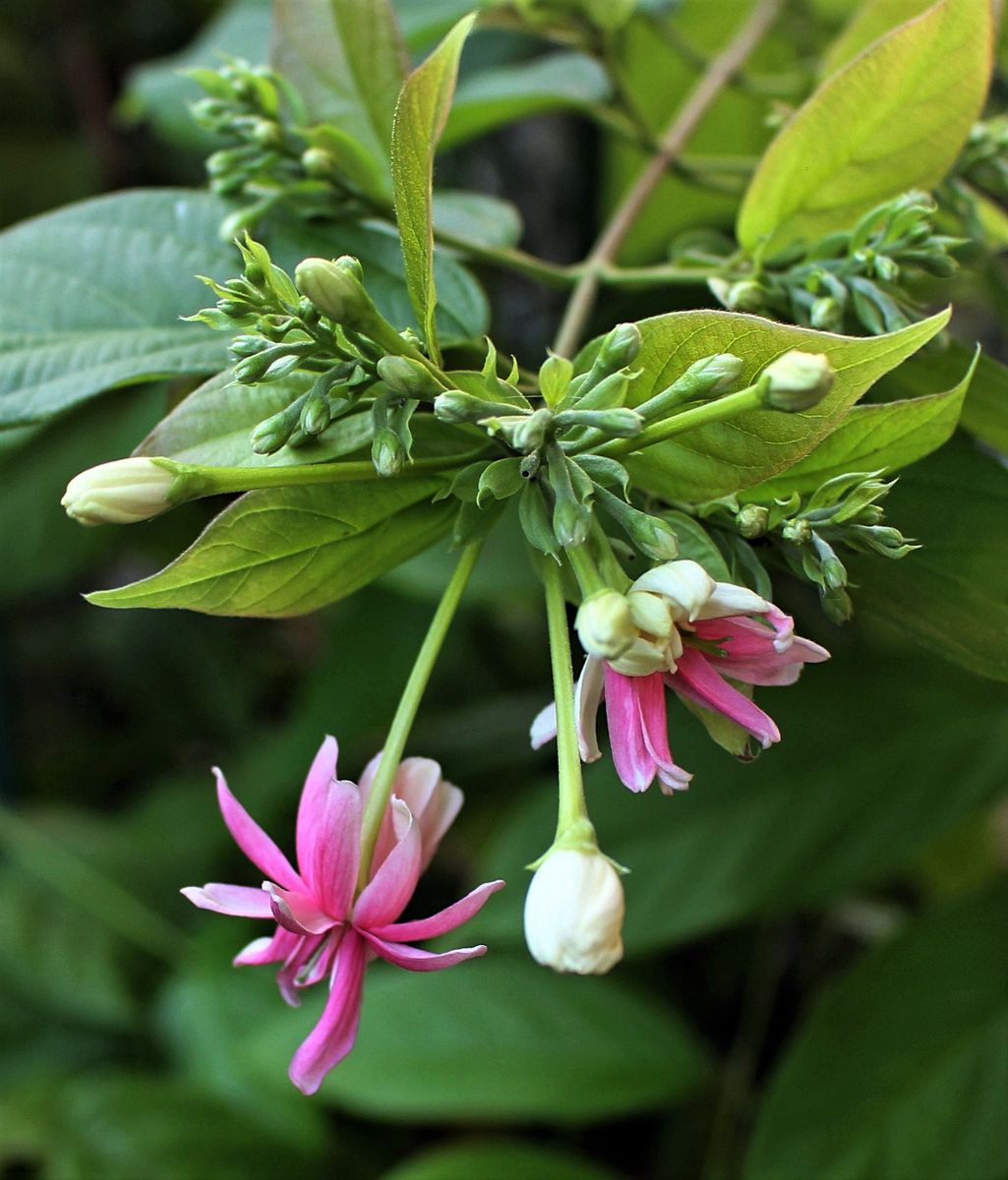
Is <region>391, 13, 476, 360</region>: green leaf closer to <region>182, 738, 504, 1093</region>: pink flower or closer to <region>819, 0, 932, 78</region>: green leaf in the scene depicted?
<region>182, 738, 504, 1093</region>: pink flower

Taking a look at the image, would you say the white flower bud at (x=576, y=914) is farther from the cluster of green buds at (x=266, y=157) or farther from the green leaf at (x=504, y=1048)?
the green leaf at (x=504, y=1048)

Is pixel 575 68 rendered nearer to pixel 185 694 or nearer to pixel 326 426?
pixel 326 426

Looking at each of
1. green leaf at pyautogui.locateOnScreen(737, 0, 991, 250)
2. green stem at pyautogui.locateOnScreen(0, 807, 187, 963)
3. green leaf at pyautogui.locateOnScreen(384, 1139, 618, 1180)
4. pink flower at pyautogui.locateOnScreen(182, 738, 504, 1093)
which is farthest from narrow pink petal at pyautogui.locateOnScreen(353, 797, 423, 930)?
green stem at pyautogui.locateOnScreen(0, 807, 187, 963)

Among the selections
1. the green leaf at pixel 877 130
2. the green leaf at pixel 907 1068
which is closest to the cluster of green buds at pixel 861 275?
the green leaf at pixel 877 130

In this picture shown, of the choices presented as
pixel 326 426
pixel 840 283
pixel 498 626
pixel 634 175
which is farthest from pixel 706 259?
pixel 498 626

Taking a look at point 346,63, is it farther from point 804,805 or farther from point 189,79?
point 804,805

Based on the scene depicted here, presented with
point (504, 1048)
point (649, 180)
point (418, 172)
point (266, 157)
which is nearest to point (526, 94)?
point (649, 180)
